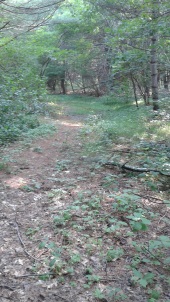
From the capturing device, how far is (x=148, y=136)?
792 cm

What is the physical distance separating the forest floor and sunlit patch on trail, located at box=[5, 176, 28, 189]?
0.06 feet

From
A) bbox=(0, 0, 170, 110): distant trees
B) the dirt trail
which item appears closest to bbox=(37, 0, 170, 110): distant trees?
bbox=(0, 0, 170, 110): distant trees

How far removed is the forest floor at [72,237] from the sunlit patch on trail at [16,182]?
18 millimetres

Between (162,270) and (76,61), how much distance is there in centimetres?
1946

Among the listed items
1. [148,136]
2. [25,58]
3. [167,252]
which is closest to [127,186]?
[167,252]

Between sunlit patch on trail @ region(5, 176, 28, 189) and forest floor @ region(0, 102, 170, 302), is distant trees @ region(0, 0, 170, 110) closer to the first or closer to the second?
sunlit patch on trail @ region(5, 176, 28, 189)

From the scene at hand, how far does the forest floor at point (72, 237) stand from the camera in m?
2.61

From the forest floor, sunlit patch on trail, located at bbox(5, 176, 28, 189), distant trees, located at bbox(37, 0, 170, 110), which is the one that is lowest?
the forest floor

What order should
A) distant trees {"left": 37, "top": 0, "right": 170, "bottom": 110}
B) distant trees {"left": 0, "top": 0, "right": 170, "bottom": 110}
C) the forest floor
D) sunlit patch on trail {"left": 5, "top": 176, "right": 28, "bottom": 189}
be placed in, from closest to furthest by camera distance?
1. the forest floor
2. sunlit patch on trail {"left": 5, "top": 176, "right": 28, "bottom": 189}
3. distant trees {"left": 0, "top": 0, "right": 170, "bottom": 110}
4. distant trees {"left": 37, "top": 0, "right": 170, "bottom": 110}

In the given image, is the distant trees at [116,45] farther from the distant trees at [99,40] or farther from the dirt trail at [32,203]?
the dirt trail at [32,203]

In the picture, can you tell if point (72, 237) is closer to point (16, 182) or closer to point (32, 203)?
point (32, 203)

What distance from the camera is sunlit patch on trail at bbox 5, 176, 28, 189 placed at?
509 centimetres

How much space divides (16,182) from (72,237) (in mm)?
2216

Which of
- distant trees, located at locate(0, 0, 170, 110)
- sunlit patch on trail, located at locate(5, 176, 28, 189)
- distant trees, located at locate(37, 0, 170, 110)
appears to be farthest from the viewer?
distant trees, located at locate(37, 0, 170, 110)
